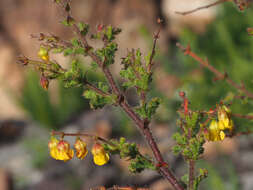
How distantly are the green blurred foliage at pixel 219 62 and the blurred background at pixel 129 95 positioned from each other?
0.01 meters

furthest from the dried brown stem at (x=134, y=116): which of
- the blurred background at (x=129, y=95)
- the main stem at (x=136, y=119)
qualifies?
the blurred background at (x=129, y=95)

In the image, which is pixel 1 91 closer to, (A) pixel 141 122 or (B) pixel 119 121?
(B) pixel 119 121

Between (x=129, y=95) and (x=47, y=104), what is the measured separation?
1182mm

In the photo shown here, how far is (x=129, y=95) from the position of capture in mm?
5594

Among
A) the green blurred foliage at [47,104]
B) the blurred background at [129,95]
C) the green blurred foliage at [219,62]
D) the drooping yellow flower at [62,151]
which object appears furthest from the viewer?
the green blurred foliage at [47,104]

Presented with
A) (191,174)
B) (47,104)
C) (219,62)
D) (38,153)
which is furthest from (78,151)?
(47,104)

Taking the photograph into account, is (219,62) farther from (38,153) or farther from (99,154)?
(99,154)

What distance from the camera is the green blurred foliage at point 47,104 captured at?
5.00m


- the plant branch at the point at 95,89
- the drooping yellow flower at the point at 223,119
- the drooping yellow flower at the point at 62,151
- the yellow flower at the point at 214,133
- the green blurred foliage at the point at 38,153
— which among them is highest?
the green blurred foliage at the point at 38,153

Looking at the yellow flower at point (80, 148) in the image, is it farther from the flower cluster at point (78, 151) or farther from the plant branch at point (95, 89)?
the plant branch at point (95, 89)

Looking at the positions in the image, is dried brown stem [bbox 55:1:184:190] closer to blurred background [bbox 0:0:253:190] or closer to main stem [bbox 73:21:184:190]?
main stem [bbox 73:21:184:190]

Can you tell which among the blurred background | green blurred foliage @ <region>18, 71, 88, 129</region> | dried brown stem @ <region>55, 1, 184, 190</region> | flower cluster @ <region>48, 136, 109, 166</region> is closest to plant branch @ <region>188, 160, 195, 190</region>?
dried brown stem @ <region>55, 1, 184, 190</region>

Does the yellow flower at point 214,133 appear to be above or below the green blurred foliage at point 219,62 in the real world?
below

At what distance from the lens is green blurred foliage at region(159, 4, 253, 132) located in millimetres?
3591
